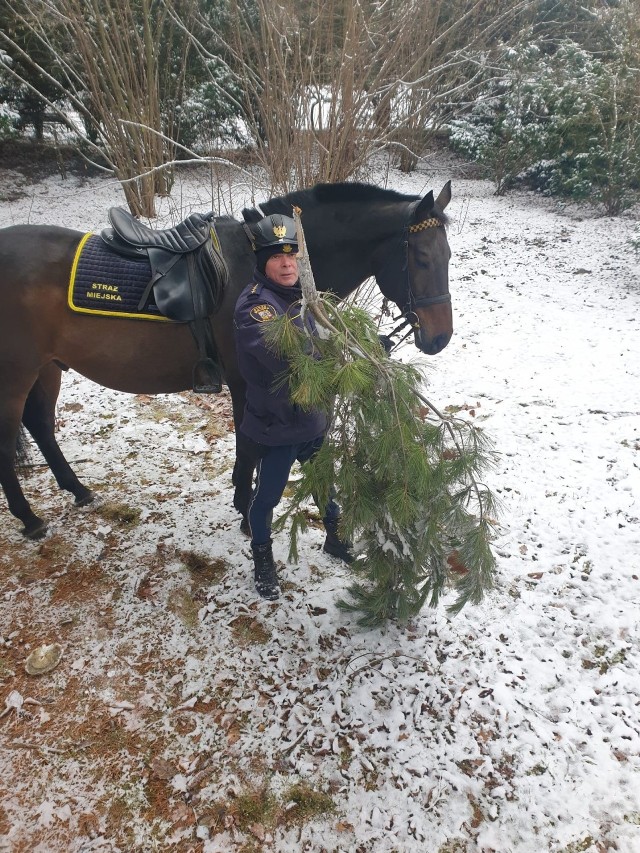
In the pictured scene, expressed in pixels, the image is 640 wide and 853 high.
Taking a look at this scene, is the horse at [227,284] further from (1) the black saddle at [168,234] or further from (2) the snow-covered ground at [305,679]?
(2) the snow-covered ground at [305,679]

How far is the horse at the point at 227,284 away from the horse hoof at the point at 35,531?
685mm

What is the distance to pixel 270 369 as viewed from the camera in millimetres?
1735

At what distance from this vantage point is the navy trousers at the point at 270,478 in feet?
6.87

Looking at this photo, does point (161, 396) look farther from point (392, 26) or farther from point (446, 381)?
point (392, 26)

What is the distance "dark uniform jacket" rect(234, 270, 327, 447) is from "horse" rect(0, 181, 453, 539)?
1.92ft

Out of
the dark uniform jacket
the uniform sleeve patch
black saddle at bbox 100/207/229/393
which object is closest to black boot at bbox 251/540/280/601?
the dark uniform jacket

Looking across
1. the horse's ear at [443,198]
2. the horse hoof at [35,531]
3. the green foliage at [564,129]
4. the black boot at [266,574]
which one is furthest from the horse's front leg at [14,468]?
the green foliage at [564,129]

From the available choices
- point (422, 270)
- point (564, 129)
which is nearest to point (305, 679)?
point (422, 270)

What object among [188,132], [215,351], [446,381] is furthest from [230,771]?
[188,132]

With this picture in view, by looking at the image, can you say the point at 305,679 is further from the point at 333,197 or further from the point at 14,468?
the point at 333,197

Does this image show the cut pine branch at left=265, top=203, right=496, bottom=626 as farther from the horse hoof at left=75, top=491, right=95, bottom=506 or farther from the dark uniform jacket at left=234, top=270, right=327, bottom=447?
the horse hoof at left=75, top=491, right=95, bottom=506

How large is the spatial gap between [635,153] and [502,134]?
10.5ft

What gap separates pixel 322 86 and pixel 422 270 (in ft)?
12.0

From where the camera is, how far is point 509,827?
162 centimetres
